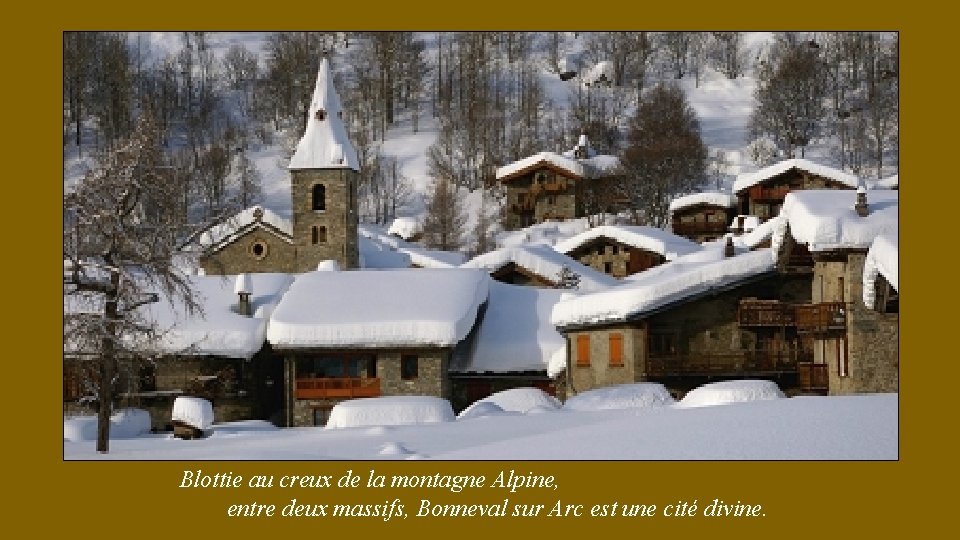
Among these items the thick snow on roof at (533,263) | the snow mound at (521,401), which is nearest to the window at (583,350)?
the snow mound at (521,401)

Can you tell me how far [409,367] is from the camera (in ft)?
150

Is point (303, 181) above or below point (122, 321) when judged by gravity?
above

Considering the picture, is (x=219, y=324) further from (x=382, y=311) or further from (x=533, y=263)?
(x=533, y=263)

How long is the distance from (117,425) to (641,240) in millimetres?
32853

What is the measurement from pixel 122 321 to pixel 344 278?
82.7 ft

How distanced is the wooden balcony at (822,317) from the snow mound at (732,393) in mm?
3738

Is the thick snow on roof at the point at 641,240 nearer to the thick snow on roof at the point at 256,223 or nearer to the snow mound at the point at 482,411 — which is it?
the thick snow on roof at the point at 256,223

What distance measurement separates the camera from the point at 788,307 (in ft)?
128

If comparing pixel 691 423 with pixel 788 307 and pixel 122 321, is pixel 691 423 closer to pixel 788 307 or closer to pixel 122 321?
pixel 122 321

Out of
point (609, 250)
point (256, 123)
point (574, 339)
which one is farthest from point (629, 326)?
point (256, 123)

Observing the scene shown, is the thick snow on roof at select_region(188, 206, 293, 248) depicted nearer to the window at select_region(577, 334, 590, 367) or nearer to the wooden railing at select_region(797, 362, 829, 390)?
the window at select_region(577, 334, 590, 367)

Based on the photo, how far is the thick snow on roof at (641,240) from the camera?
67938mm

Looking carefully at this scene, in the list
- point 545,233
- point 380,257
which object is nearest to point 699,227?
point 545,233

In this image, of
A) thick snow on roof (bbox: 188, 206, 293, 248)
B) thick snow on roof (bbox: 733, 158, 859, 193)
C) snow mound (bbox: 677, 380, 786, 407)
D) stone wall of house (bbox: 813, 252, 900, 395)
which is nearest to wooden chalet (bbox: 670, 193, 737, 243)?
thick snow on roof (bbox: 733, 158, 859, 193)
